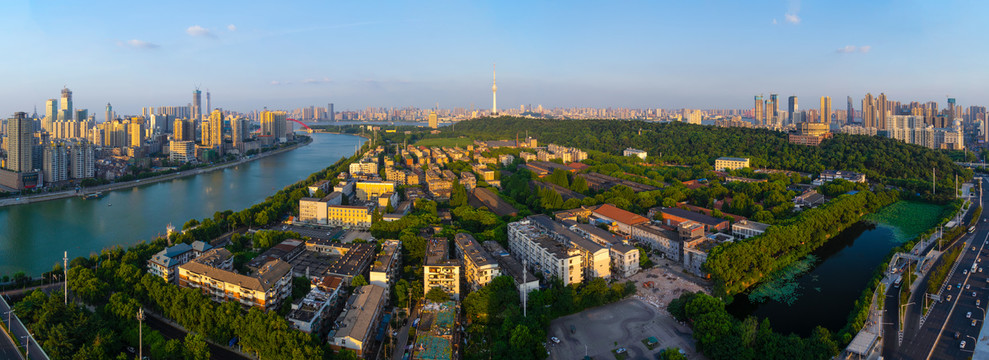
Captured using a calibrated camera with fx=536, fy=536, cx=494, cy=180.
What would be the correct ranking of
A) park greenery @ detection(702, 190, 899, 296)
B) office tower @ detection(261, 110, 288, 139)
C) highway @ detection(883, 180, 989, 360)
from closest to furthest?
highway @ detection(883, 180, 989, 360) → park greenery @ detection(702, 190, 899, 296) → office tower @ detection(261, 110, 288, 139)

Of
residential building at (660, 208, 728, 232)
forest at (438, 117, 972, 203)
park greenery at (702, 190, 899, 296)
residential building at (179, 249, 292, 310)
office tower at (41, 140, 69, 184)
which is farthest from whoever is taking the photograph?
forest at (438, 117, 972, 203)

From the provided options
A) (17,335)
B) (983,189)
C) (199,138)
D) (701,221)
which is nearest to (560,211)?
(701,221)

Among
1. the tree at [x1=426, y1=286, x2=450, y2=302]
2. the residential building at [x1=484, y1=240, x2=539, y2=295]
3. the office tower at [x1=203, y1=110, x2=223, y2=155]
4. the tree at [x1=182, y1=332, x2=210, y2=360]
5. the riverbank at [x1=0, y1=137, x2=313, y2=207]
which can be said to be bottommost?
the tree at [x1=182, y1=332, x2=210, y2=360]

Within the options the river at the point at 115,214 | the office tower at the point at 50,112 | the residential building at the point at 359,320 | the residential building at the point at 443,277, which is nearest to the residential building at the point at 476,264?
the residential building at the point at 443,277

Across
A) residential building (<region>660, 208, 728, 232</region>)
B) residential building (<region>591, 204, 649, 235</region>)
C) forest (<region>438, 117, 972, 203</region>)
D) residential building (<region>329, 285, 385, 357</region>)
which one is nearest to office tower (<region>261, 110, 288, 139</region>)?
forest (<region>438, 117, 972, 203</region>)

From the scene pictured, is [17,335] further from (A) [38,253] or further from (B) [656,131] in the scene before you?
(B) [656,131]

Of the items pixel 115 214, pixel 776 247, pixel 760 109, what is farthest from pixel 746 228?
pixel 760 109

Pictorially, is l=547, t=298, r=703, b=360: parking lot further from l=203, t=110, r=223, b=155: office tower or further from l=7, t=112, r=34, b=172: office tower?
l=203, t=110, r=223, b=155: office tower
